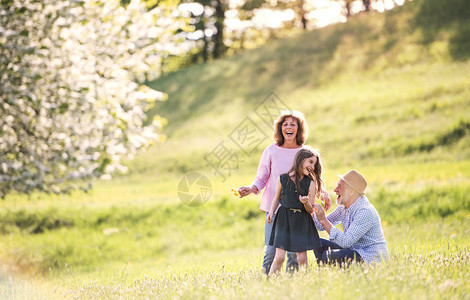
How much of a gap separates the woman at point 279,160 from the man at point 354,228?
384mm

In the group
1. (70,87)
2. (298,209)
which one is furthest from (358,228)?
(70,87)

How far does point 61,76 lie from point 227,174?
14.7 metres

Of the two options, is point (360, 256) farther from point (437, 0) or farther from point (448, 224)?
point (437, 0)

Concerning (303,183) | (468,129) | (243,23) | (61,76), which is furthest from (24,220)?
(243,23)

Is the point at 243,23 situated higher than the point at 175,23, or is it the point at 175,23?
the point at 243,23

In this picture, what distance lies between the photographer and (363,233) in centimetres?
607

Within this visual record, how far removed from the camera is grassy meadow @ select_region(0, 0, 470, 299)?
5.86 m

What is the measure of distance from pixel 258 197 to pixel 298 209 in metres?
9.67

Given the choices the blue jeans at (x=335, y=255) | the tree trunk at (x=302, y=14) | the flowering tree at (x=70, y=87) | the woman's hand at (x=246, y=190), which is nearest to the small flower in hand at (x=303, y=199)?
the blue jeans at (x=335, y=255)

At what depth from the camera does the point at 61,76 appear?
1111 centimetres

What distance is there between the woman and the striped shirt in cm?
53

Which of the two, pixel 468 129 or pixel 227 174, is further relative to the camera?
pixel 227 174

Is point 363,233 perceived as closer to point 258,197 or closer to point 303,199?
point 303,199

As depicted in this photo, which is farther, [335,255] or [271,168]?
[271,168]
